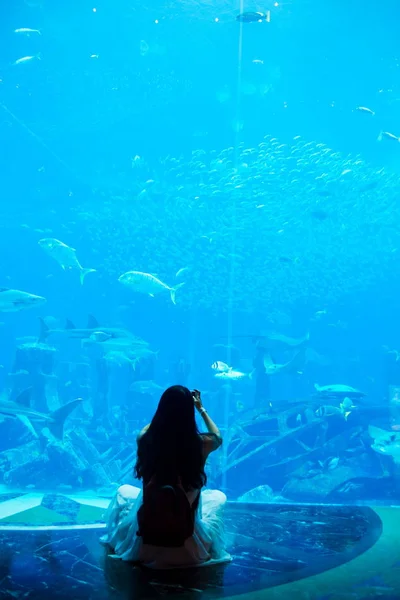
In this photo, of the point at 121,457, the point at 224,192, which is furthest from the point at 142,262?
the point at 121,457

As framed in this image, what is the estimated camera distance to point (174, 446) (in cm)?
288

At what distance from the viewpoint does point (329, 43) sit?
47.0 feet

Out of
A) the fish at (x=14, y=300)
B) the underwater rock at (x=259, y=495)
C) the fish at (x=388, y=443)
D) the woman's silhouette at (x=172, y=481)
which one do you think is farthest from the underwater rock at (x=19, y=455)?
the woman's silhouette at (x=172, y=481)

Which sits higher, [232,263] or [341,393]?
[232,263]

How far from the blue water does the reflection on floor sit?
787 cm

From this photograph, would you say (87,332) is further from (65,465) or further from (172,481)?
(172,481)

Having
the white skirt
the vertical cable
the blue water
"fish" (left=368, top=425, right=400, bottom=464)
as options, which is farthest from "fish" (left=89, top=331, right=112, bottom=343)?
the white skirt

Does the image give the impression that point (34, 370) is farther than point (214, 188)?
No

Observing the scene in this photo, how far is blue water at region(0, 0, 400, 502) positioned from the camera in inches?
560

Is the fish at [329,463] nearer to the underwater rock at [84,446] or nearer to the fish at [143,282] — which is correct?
the fish at [143,282]

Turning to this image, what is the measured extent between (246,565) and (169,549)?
561mm

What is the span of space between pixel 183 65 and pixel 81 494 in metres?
15.0

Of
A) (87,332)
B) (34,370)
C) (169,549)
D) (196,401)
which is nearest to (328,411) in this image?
(87,332)

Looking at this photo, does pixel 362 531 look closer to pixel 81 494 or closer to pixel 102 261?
pixel 81 494
